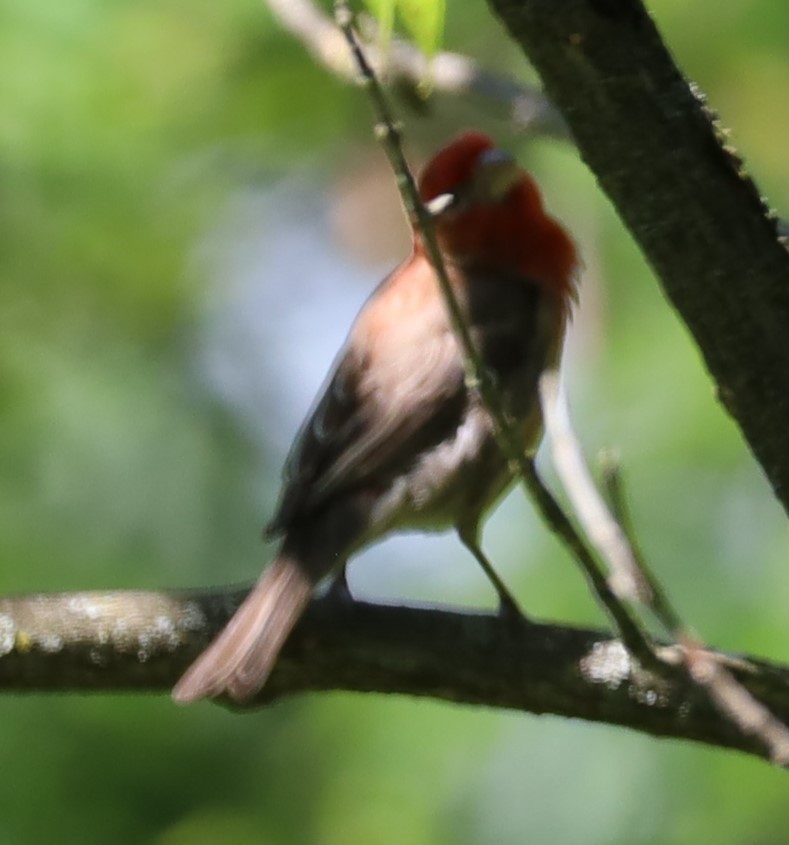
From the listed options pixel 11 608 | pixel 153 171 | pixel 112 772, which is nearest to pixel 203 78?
pixel 153 171

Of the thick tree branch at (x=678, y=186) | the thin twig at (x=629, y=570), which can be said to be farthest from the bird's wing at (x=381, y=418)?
the thin twig at (x=629, y=570)

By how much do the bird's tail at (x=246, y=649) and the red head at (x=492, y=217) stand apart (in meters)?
1.55

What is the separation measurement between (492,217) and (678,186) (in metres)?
2.13

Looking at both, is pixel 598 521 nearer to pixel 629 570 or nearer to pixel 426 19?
pixel 629 570

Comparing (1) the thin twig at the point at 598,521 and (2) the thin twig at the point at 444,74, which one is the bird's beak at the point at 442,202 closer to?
(2) the thin twig at the point at 444,74

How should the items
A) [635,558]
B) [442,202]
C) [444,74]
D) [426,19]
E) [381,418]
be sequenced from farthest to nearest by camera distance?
[442,202] < [381,418] < [444,74] < [635,558] < [426,19]

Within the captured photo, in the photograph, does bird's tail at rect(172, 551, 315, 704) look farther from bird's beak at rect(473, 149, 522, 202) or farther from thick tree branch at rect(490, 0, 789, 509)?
bird's beak at rect(473, 149, 522, 202)

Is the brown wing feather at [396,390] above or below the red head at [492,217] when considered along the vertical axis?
below

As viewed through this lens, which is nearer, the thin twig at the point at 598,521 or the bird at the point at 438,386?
the thin twig at the point at 598,521

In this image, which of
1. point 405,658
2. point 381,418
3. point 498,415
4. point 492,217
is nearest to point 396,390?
point 381,418

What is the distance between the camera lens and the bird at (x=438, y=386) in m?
4.46

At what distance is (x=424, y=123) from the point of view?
7.46 m

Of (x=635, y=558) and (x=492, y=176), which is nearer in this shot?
(x=635, y=558)

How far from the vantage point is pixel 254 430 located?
7828mm
